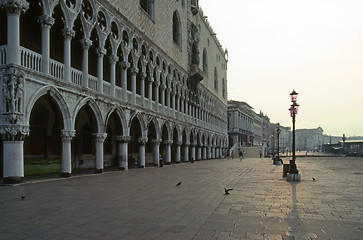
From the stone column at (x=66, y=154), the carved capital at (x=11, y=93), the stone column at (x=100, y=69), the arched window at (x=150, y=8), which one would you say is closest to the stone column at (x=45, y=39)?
the carved capital at (x=11, y=93)

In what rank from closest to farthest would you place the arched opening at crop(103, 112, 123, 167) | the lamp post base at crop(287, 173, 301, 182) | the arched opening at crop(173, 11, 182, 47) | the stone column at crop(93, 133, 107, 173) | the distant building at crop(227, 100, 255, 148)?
the lamp post base at crop(287, 173, 301, 182) → the stone column at crop(93, 133, 107, 173) → the arched opening at crop(103, 112, 123, 167) → the arched opening at crop(173, 11, 182, 47) → the distant building at crop(227, 100, 255, 148)

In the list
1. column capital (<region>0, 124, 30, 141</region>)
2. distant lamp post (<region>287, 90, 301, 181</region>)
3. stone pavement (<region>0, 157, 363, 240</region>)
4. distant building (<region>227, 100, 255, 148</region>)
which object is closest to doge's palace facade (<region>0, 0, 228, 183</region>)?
column capital (<region>0, 124, 30, 141</region>)

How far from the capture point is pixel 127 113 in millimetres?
22547

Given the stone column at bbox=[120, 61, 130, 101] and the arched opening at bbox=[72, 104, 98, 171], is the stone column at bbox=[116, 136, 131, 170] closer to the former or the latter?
the arched opening at bbox=[72, 104, 98, 171]

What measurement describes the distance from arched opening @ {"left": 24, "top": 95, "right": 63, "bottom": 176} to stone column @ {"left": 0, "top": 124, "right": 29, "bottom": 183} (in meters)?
4.88

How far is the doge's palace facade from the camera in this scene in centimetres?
1317

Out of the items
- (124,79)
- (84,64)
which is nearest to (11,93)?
(84,64)

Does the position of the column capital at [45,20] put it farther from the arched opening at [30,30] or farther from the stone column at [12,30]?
the arched opening at [30,30]

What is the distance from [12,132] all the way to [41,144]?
678cm

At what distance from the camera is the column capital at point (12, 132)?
503 inches

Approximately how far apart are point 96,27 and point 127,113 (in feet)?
20.7

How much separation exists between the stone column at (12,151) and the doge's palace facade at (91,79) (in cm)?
4

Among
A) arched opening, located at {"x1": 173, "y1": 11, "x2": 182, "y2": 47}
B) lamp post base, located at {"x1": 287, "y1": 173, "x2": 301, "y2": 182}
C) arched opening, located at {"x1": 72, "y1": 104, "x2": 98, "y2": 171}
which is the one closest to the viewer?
lamp post base, located at {"x1": 287, "y1": 173, "x2": 301, "y2": 182}

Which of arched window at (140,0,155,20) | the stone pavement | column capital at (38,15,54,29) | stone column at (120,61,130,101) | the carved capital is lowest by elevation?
the stone pavement
